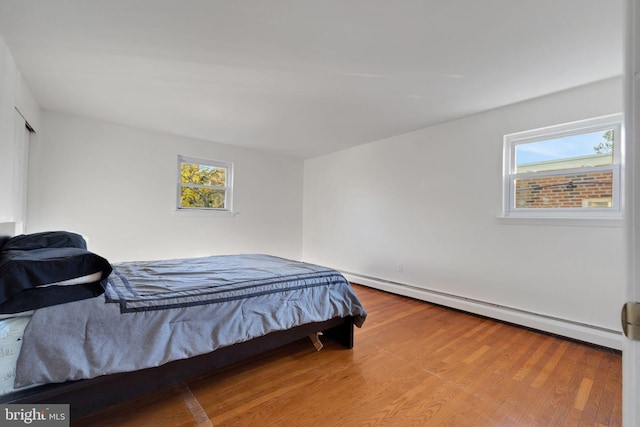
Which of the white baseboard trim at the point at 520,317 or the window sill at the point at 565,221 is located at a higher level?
the window sill at the point at 565,221

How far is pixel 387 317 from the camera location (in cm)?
308

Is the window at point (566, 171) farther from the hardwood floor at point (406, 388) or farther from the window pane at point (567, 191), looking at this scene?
the hardwood floor at point (406, 388)

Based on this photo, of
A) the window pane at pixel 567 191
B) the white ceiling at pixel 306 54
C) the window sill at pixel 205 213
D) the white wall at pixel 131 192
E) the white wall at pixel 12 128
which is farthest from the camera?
the window sill at pixel 205 213

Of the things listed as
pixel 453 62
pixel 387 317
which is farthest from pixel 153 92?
pixel 387 317

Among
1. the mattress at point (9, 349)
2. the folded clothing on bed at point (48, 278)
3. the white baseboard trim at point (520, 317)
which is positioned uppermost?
the folded clothing on bed at point (48, 278)

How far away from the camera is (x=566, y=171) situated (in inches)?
106

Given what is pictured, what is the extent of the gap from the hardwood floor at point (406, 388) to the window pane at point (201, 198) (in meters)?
2.99

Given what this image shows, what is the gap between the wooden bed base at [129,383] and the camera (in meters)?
1.21

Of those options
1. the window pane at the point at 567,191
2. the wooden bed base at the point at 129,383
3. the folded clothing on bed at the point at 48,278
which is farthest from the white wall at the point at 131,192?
the window pane at the point at 567,191

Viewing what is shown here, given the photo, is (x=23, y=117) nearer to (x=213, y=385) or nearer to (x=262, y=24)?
(x=262, y=24)

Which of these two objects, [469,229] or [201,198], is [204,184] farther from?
[469,229]

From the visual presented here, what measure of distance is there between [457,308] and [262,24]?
3.50m

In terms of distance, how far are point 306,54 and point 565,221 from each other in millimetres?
2808

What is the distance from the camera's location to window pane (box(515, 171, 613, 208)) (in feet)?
8.20
